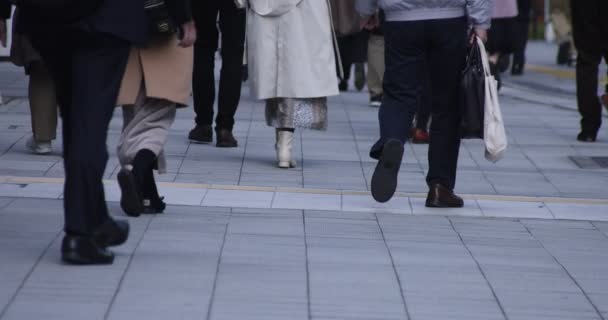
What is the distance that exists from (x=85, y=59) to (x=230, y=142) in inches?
180

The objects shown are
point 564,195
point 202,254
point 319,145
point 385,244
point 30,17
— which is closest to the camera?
point 30,17

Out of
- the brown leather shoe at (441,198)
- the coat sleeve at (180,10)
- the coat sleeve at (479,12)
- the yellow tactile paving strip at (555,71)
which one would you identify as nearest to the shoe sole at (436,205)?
the brown leather shoe at (441,198)

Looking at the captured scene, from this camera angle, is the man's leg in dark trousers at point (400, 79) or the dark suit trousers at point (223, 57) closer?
the man's leg in dark trousers at point (400, 79)

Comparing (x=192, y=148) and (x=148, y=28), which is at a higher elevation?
(x=148, y=28)

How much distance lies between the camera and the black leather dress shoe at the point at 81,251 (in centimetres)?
521

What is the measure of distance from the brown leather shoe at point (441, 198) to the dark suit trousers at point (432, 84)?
0.16 ft

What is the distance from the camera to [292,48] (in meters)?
8.60

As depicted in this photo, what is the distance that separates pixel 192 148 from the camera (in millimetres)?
9586

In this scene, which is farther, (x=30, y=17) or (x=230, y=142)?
(x=230, y=142)

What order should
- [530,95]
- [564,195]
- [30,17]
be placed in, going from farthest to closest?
[530,95] → [564,195] → [30,17]

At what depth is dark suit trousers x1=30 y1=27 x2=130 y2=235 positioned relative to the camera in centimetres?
519

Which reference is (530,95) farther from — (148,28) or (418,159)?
(148,28)

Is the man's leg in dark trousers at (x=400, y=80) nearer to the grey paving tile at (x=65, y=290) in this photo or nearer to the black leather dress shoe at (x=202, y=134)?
the grey paving tile at (x=65, y=290)

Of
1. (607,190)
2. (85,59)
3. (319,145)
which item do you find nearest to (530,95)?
(319,145)
